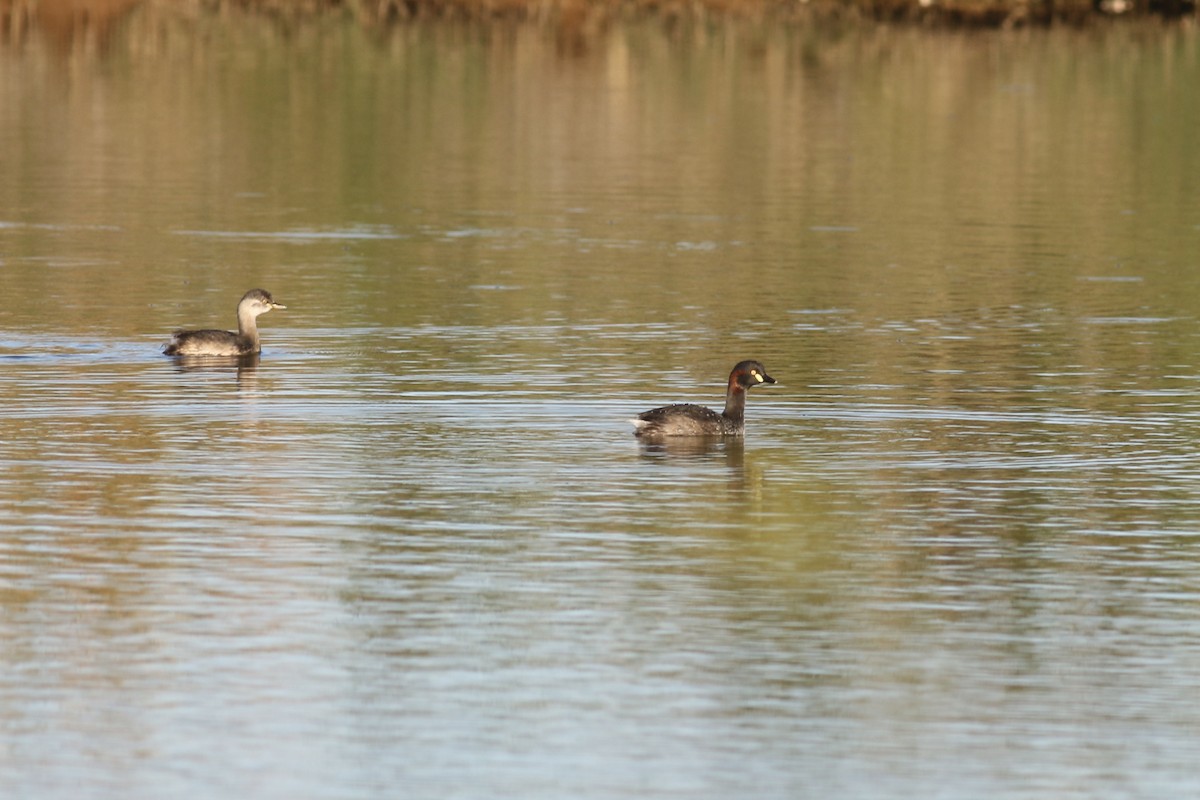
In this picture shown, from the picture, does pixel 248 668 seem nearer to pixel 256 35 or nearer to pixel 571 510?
pixel 571 510

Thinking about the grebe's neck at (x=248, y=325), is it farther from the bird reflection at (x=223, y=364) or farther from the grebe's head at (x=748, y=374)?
the grebe's head at (x=748, y=374)

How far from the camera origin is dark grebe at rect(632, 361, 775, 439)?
2172 cm

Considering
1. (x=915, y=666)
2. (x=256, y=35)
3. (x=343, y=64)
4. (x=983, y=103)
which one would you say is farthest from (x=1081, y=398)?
(x=256, y=35)

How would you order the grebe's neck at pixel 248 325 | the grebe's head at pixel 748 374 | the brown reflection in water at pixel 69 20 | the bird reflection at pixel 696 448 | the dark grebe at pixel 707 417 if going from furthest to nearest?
the brown reflection in water at pixel 69 20, the grebe's neck at pixel 248 325, the grebe's head at pixel 748 374, the dark grebe at pixel 707 417, the bird reflection at pixel 696 448

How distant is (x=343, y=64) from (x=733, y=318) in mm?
37838

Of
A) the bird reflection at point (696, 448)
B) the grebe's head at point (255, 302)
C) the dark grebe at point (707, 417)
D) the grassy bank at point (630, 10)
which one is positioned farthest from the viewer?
the grassy bank at point (630, 10)

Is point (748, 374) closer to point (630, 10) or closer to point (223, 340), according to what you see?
point (223, 340)

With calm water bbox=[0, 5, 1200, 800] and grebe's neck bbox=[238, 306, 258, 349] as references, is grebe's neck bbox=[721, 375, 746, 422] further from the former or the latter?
grebe's neck bbox=[238, 306, 258, 349]

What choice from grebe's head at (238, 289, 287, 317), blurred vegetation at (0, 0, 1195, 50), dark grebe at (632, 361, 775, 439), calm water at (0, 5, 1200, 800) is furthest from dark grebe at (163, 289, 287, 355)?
blurred vegetation at (0, 0, 1195, 50)

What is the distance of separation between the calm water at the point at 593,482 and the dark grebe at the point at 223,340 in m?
0.49

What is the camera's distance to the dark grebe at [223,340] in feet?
88.2

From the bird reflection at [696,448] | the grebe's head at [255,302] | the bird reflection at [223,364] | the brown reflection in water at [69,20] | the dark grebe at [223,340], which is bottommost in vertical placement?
the bird reflection at [696,448]

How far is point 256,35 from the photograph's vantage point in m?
74.9

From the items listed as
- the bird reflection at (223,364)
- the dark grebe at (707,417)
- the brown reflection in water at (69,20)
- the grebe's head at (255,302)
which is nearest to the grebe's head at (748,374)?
the dark grebe at (707,417)
